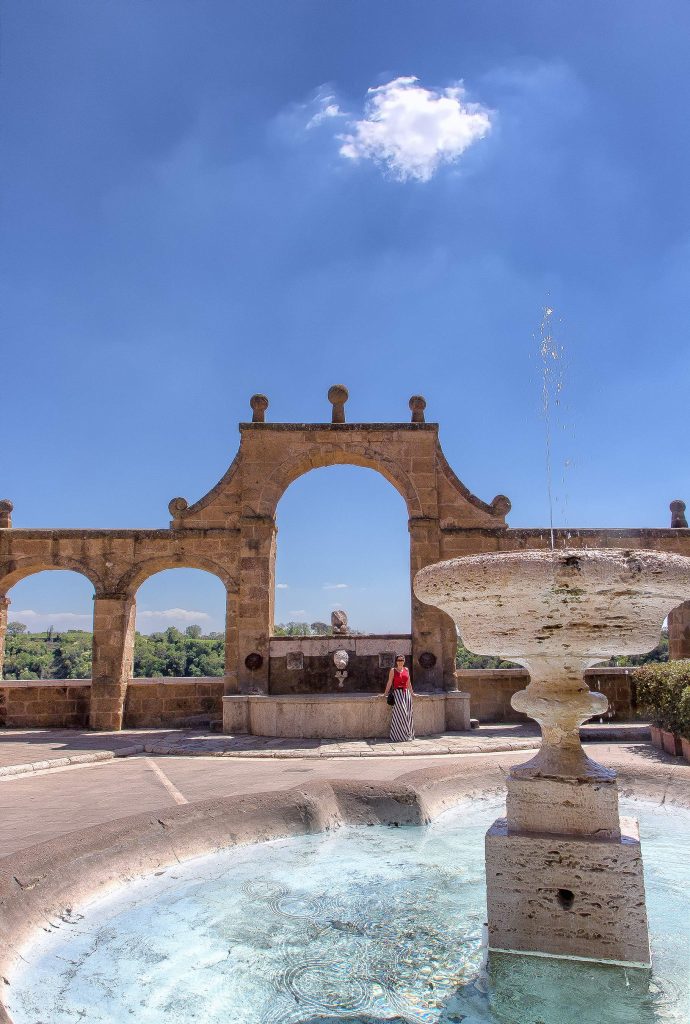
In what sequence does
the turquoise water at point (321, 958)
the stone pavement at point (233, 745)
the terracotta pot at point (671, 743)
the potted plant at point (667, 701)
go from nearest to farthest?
the turquoise water at point (321, 958), the potted plant at point (667, 701), the terracotta pot at point (671, 743), the stone pavement at point (233, 745)

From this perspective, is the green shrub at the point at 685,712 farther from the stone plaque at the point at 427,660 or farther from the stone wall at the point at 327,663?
the stone wall at the point at 327,663

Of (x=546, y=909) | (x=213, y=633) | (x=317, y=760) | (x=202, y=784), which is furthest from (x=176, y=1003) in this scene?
(x=213, y=633)

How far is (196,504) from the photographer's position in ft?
42.0

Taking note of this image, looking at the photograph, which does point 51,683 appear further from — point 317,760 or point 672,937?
point 672,937

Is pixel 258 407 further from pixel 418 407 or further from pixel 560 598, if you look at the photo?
pixel 560 598

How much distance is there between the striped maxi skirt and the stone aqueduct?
2619mm

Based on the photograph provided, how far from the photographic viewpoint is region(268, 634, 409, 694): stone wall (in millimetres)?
12016

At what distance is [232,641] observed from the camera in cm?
Result: 1227

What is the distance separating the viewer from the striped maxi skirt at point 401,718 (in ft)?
32.8

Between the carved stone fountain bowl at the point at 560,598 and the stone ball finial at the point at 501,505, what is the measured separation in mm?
9800

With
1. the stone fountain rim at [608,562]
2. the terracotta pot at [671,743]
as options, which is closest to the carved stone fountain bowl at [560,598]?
the stone fountain rim at [608,562]

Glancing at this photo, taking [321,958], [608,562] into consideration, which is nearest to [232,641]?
[321,958]

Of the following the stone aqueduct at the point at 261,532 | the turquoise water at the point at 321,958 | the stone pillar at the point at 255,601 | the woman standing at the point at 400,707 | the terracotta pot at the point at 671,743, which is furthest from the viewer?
the stone aqueduct at the point at 261,532

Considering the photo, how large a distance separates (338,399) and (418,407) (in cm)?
159
